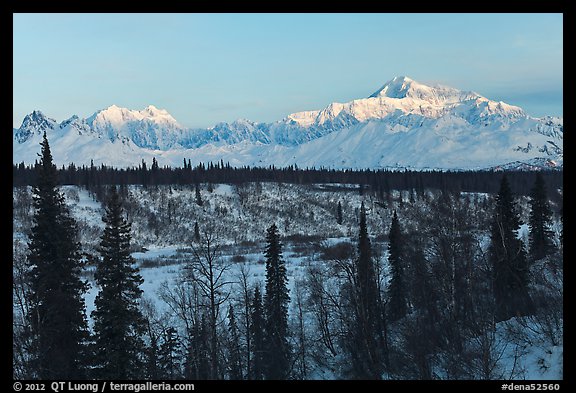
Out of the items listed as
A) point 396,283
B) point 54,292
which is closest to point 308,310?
point 396,283

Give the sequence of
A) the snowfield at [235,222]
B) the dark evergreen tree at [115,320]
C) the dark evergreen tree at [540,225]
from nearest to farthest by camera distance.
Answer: the dark evergreen tree at [115,320]
the dark evergreen tree at [540,225]
the snowfield at [235,222]

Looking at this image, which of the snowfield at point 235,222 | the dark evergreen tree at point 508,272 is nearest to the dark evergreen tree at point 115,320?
the dark evergreen tree at point 508,272

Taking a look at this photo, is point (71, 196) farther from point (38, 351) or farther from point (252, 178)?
point (38, 351)

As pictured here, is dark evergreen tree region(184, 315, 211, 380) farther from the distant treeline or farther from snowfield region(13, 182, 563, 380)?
the distant treeline

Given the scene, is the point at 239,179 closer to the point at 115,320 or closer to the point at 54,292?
the point at 54,292

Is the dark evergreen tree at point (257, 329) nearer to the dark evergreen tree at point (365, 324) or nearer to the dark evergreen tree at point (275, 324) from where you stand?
the dark evergreen tree at point (275, 324)

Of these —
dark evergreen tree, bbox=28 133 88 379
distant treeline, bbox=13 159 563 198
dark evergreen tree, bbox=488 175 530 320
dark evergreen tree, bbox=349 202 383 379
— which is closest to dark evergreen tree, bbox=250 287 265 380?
dark evergreen tree, bbox=349 202 383 379
